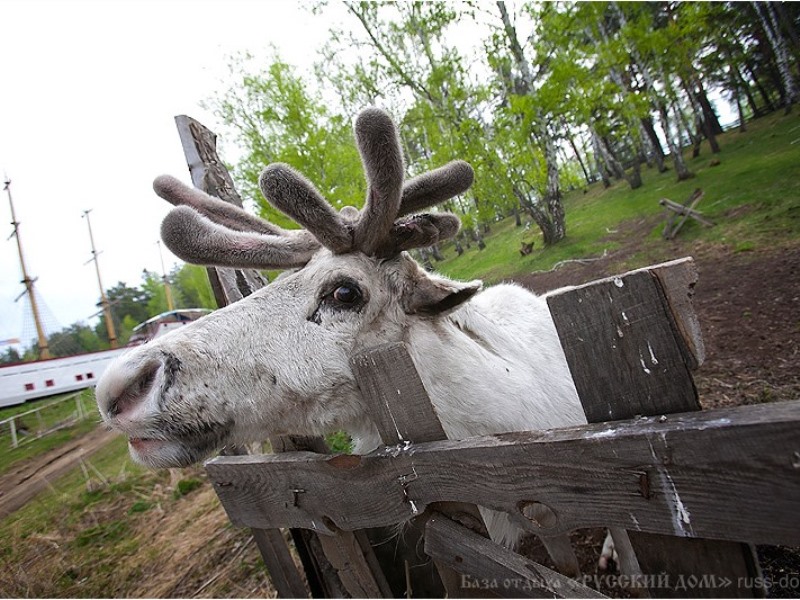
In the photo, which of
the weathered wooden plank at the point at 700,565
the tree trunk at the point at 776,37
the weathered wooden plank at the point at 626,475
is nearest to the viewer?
the weathered wooden plank at the point at 626,475

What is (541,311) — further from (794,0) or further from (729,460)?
(794,0)

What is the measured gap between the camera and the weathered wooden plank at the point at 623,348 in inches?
36.8

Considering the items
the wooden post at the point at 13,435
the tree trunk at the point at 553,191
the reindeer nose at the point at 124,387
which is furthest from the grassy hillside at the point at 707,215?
the wooden post at the point at 13,435

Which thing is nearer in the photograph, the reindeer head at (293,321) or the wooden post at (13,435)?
the reindeer head at (293,321)

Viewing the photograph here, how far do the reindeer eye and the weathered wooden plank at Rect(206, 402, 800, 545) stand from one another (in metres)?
0.70

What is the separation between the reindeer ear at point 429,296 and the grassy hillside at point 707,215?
7.60m

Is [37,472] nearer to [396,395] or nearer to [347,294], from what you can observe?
[347,294]

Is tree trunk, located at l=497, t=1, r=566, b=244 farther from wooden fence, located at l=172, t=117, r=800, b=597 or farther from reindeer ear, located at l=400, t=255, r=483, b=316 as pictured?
wooden fence, located at l=172, t=117, r=800, b=597

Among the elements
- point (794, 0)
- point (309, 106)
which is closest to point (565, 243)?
point (309, 106)

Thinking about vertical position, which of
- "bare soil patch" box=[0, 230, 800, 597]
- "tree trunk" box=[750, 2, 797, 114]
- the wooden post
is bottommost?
"bare soil patch" box=[0, 230, 800, 597]

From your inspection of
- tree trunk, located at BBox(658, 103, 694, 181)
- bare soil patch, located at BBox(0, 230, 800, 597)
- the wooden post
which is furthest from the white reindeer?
tree trunk, located at BBox(658, 103, 694, 181)

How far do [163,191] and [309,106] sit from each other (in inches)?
322

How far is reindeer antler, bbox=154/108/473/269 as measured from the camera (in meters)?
1.77

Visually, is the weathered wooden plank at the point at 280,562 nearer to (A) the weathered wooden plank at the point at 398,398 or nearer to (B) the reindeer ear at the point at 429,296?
(A) the weathered wooden plank at the point at 398,398
